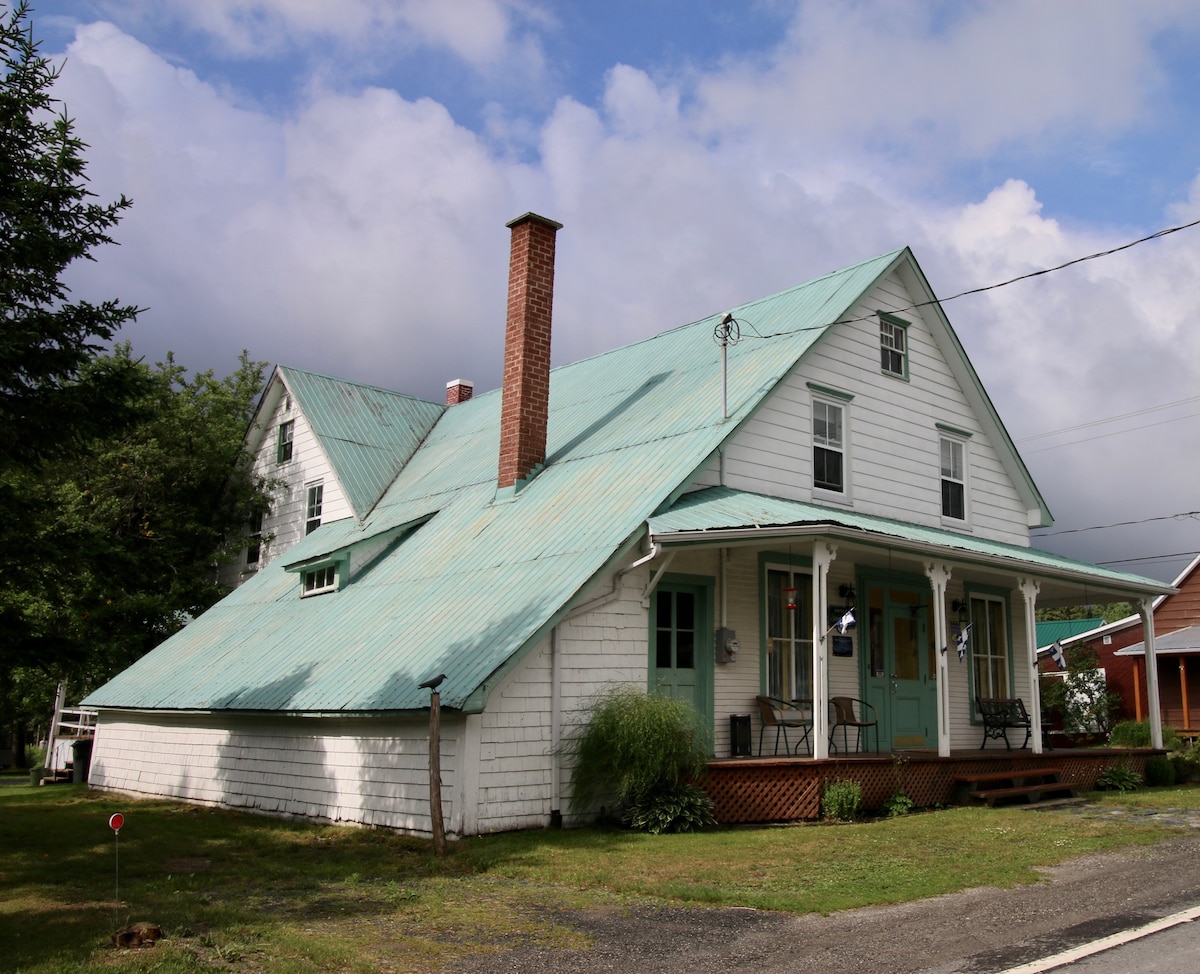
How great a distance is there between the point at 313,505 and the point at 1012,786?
14.5m

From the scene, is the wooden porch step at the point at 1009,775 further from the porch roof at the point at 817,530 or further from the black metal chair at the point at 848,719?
the porch roof at the point at 817,530

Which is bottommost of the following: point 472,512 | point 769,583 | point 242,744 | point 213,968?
point 213,968

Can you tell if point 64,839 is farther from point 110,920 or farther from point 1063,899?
point 1063,899

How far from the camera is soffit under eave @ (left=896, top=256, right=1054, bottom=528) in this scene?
18.3 meters

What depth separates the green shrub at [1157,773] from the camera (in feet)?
57.1

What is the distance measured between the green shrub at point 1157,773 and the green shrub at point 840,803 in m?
7.20

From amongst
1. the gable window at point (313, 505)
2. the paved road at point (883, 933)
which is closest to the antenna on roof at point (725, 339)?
the paved road at point (883, 933)

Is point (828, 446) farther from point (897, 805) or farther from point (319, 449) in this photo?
point (319, 449)

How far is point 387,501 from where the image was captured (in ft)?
70.5

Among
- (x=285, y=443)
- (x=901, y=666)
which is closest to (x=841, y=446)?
(x=901, y=666)

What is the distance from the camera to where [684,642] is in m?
14.3

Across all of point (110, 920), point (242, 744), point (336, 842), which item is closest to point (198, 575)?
point (242, 744)

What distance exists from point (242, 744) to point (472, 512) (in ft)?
15.0

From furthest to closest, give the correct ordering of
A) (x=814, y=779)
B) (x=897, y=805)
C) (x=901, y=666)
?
1. (x=901, y=666)
2. (x=897, y=805)
3. (x=814, y=779)
